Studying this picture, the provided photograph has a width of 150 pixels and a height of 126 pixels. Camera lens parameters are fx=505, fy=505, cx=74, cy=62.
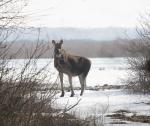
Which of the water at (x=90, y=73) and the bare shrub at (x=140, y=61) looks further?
the bare shrub at (x=140, y=61)

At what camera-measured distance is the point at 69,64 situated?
22734 mm

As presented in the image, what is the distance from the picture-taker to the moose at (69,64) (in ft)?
71.9

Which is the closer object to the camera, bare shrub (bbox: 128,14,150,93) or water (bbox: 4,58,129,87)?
water (bbox: 4,58,129,87)

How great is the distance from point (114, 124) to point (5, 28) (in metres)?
4.66

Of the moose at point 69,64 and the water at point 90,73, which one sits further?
the moose at point 69,64

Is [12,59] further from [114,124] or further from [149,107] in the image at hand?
[149,107]

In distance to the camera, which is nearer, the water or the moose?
the water

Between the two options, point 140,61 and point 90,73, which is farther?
point 90,73

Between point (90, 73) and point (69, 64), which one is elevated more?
point (69, 64)

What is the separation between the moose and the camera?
21.9 metres

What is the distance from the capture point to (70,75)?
2244 cm

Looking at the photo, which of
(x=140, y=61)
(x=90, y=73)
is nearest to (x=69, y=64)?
(x=140, y=61)

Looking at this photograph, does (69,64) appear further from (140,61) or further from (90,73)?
(90,73)

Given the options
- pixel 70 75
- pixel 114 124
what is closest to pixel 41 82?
pixel 114 124
